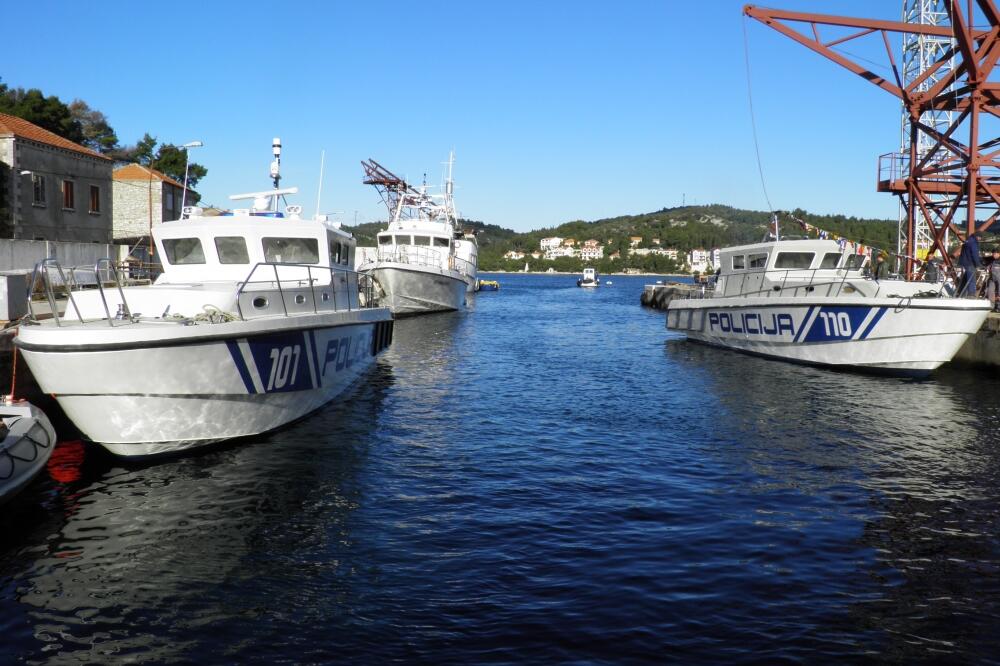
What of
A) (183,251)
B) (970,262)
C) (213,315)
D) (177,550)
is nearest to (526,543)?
(177,550)

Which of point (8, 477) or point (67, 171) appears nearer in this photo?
point (8, 477)

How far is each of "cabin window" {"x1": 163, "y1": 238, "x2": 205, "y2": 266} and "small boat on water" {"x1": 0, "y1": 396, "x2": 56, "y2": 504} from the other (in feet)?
12.4

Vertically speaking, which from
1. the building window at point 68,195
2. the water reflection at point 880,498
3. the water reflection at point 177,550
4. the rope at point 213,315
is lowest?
the water reflection at point 177,550

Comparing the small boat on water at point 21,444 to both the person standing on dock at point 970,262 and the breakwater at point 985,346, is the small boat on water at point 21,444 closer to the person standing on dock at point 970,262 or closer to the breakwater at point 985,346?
the person standing on dock at point 970,262

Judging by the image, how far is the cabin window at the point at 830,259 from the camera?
20297 millimetres

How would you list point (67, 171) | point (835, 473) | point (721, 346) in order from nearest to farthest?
1. point (835, 473)
2. point (721, 346)
3. point (67, 171)

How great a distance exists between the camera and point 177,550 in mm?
6598

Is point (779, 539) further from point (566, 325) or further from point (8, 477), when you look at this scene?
point (566, 325)

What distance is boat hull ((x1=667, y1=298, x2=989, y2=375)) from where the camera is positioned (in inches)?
619

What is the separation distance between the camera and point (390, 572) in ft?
20.1

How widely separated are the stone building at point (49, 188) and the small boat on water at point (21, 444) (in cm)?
2307

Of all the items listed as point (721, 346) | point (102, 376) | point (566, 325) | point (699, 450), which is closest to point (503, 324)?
point (566, 325)

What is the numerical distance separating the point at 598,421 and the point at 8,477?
7.91m

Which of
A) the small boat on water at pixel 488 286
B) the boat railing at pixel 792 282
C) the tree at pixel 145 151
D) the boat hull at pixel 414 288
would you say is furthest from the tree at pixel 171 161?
the boat railing at pixel 792 282
